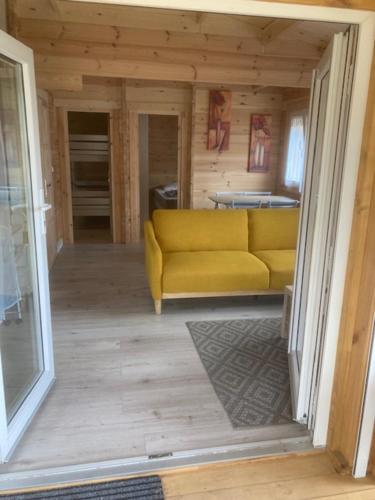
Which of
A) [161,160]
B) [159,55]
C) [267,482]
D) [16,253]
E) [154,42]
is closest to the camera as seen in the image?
[267,482]

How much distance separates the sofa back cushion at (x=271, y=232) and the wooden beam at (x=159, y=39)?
1560 millimetres

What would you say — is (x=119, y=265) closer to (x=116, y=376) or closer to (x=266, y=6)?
(x=116, y=376)

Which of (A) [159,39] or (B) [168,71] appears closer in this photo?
(A) [159,39]

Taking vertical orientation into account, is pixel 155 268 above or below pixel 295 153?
below

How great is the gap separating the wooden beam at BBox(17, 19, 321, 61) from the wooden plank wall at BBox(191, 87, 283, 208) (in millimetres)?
→ 2388

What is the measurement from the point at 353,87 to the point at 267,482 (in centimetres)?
168

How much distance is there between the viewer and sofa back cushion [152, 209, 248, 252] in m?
3.92

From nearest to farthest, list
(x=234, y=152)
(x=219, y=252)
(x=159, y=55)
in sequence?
(x=159, y=55) → (x=219, y=252) → (x=234, y=152)

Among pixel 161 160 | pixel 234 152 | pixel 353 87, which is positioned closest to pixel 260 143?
pixel 234 152

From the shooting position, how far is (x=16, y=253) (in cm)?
218

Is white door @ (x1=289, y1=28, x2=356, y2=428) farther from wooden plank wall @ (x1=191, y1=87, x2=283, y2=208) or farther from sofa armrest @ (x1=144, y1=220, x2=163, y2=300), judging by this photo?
wooden plank wall @ (x1=191, y1=87, x2=283, y2=208)

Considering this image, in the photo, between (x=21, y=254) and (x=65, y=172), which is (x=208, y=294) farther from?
(x=65, y=172)

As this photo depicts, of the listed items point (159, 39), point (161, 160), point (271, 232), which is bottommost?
point (271, 232)

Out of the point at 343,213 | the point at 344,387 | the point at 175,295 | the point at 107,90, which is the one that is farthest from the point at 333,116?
the point at 107,90
